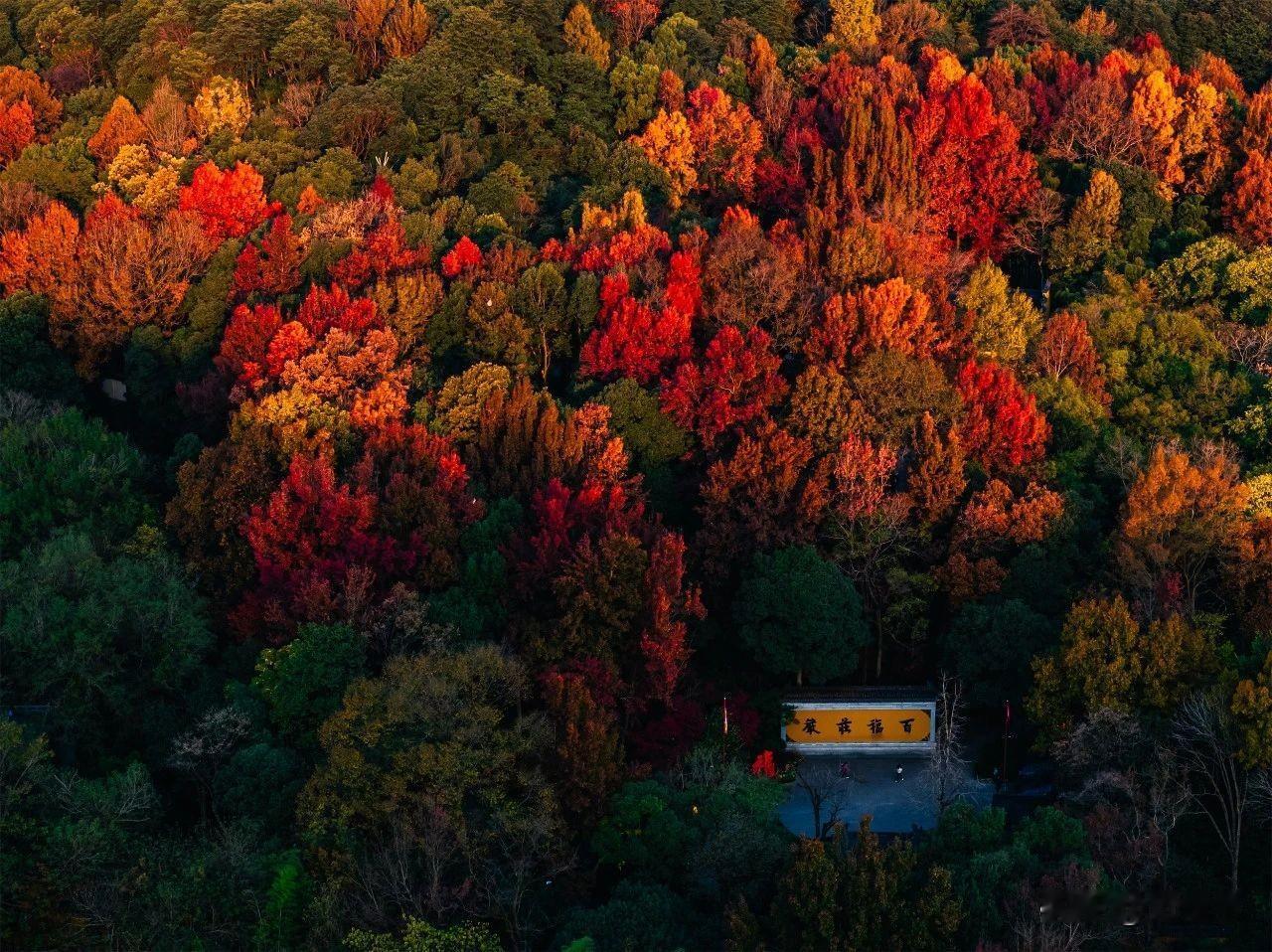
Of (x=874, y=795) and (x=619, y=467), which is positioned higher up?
(x=619, y=467)

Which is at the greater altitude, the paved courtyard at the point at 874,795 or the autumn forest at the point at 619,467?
the autumn forest at the point at 619,467

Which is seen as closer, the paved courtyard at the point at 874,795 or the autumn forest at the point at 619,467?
the autumn forest at the point at 619,467

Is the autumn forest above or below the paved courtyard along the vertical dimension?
above

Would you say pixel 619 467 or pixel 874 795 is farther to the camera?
pixel 619 467

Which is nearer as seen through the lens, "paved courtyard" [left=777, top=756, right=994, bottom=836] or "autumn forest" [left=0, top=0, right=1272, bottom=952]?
"autumn forest" [left=0, top=0, right=1272, bottom=952]
